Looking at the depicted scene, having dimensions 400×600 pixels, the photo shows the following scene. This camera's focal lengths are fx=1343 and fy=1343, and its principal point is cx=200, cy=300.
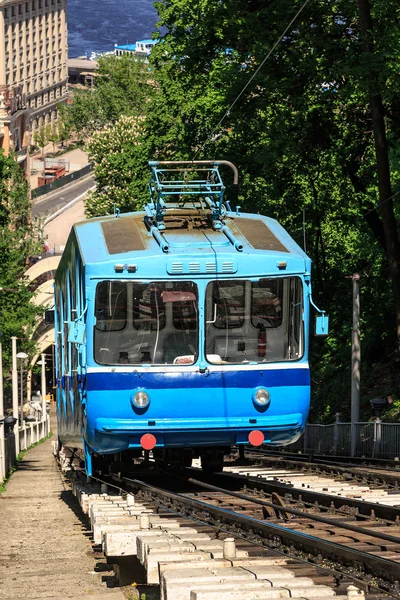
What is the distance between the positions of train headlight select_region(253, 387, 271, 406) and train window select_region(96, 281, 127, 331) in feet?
6.27

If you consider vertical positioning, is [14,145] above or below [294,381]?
above

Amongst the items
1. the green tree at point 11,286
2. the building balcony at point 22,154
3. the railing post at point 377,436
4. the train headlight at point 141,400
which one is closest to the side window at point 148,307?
the train headlight at point 141,400

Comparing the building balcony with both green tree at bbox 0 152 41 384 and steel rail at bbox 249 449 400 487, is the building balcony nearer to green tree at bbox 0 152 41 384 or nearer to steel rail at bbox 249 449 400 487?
green tree at bbox 0 152 41 384

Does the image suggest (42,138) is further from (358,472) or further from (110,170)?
(358,472)

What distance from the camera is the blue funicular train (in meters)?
16.9

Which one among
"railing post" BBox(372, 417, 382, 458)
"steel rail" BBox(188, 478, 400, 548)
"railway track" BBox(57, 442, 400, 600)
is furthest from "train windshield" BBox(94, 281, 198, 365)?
"railing post" BBox(372, 417, 382, 458)

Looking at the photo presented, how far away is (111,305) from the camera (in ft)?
55.6

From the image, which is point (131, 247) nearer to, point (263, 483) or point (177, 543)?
point (263, 483)

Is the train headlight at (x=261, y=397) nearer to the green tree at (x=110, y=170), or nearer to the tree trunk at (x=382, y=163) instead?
the tree trunk at (x=382, y=163)

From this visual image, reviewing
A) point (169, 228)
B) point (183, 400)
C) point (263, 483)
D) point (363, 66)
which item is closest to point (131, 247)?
point (169, 228)

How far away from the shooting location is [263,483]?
18719mm

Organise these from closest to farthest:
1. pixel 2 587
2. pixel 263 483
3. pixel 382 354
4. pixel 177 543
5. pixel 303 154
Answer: pixel 177 543 → pixel 2 587 → pixel 263 483 → pixel 303 154 → pixel 382 354

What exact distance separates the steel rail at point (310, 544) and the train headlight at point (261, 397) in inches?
59.9

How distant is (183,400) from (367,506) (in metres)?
2.89
